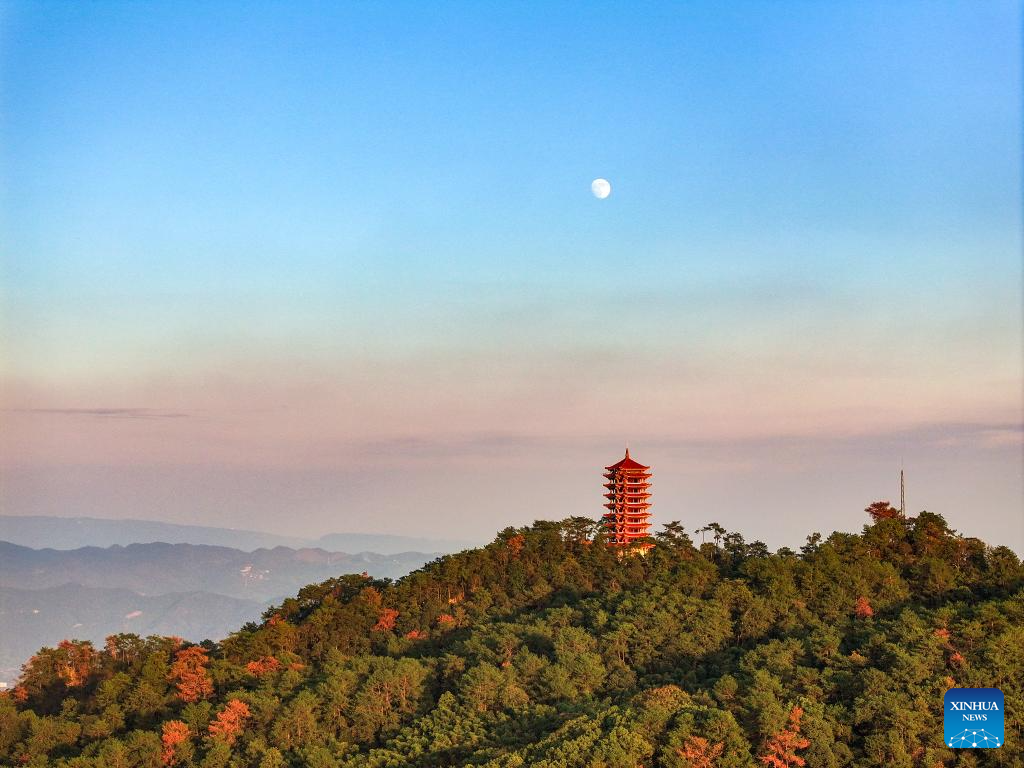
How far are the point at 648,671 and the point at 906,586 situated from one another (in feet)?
53.1

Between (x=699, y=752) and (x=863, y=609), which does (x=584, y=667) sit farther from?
(x=863, y=609)

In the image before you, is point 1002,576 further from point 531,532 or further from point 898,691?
point 531,532

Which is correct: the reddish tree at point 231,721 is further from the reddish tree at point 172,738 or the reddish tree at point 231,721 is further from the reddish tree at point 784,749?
the reddish tree at point 784,749

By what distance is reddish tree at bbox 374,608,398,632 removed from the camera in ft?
184

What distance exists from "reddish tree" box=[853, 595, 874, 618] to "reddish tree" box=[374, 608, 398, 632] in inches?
976

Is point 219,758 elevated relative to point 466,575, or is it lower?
lower

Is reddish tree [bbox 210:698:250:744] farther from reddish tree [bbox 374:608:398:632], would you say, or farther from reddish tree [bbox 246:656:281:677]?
reddish tree [bbox 374:608:398:632]

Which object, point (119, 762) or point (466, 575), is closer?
point (119, 762)

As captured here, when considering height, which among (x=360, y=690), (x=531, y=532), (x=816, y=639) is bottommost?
(x=360, y=690)

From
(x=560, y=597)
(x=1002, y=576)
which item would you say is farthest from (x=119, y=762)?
(x=1002, y=576)

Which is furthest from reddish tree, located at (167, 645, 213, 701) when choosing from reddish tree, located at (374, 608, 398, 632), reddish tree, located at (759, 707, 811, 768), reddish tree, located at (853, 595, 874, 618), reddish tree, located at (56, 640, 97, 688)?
reddish tree, located at (853, 595, 874, 618)

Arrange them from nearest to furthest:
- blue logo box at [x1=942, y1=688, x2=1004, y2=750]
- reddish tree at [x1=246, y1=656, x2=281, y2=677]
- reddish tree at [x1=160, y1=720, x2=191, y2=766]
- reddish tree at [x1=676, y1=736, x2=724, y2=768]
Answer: reddish tree at [x1=676, y1=736, x2=724, y2=768]
blue logo box at [x1=942, y1=688, x2=1004, y2=750]
reddish tree at [x1=160, y1=720, x2=191, y2=766]
reddish tree at [x1=246, y1=656, x2=281, y2=677]

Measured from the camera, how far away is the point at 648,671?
4644 cm

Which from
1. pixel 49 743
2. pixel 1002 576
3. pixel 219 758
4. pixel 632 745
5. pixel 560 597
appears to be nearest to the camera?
pixel 632 745
